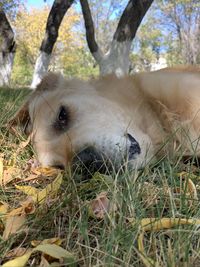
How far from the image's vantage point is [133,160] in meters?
2.04

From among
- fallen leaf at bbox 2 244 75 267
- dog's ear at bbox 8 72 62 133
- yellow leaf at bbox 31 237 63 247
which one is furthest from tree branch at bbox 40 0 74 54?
fallen leaf at bbox 2 244 75 267

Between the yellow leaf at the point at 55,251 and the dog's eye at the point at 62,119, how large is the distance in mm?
1221

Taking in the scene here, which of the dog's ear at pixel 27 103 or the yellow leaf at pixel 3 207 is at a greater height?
the dog's ear at pixel 27 103

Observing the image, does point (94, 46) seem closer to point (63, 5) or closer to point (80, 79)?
point (63, 5)

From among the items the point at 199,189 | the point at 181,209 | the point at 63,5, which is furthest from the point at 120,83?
the point at 63,5

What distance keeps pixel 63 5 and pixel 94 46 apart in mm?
1708

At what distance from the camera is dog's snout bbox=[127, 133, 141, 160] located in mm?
2066

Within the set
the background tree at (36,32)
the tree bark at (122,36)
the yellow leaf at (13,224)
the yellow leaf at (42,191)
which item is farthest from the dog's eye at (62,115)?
the background tree at (36,32)

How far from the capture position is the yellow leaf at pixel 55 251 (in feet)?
3.96

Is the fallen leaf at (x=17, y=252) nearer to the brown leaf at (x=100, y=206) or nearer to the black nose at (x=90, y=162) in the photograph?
the brown leaf at (x=100, y=206)

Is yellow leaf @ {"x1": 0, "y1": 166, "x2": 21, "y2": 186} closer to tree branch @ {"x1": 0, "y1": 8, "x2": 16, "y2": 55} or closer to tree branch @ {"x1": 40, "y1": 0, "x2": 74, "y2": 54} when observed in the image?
tree branch @ {"x1": 0, "y1": 8, "x2": 16, "y2": 55}

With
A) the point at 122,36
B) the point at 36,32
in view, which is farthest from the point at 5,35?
the point at 36,32

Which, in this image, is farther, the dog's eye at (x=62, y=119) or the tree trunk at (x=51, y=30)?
the tree trunk at (x=51, y=30)

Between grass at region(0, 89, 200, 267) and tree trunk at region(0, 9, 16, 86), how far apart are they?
10236 mm
